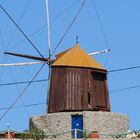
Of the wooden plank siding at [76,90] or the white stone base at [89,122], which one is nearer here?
the white stone base at [89,122]

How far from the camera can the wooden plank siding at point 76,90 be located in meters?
47.9

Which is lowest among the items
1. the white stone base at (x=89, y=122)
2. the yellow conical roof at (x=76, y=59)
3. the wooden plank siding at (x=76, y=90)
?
the white stone base at (x=89, y=122)

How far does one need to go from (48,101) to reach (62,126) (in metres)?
4.11

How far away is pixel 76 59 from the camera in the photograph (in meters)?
49.0

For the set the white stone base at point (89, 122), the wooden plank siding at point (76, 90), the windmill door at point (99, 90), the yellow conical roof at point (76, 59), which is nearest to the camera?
the white stone base at point (89, 122)

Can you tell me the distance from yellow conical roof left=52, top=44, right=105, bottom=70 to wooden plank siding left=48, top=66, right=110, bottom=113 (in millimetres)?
285

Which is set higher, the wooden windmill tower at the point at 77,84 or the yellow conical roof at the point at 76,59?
the yellow conical roof at the point at 76,59

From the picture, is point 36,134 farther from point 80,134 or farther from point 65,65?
point 65,65

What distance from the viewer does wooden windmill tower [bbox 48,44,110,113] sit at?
48.0m

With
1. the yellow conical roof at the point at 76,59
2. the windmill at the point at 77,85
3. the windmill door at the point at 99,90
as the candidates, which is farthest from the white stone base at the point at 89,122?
the yellow conical roof at the point at 76,59

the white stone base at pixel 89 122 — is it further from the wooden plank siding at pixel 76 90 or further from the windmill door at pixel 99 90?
the windmill door at pixel 99 90

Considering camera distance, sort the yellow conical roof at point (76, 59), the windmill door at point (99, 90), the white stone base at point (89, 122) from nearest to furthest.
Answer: the white stone base at point (89, 122) < the windmill door at point (99, 90) < the yellow conical roof at point (76, 59)

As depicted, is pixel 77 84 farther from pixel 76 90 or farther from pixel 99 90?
pixel 99 90

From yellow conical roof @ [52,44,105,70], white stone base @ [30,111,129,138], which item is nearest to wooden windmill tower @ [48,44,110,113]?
yellow conical roof @ [52,44,105,70]
